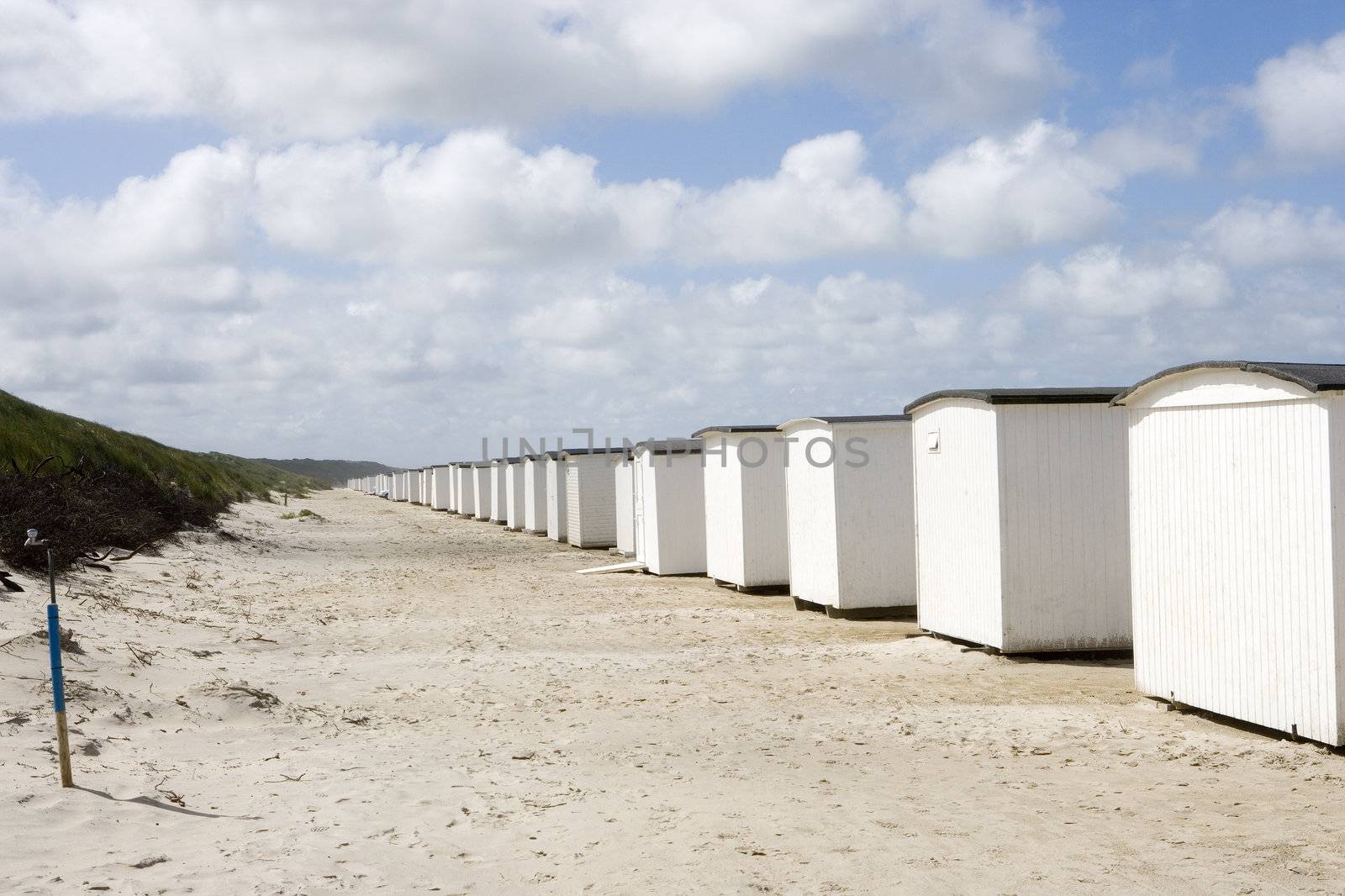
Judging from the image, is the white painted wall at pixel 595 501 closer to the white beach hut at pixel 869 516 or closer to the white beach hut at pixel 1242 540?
the white beach hut at pixel 869 516

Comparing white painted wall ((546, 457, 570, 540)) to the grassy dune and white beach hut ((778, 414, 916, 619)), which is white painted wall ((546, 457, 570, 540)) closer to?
the grassy dune

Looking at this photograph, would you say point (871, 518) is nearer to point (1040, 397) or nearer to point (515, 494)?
point (1040, 397)

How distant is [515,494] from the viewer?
3941 cm

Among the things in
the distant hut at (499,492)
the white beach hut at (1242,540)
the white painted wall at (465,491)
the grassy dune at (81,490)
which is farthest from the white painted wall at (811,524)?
the white painted wall at (465,491)

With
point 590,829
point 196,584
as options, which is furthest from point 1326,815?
point 196,584

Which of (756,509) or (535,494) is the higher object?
(756,509)

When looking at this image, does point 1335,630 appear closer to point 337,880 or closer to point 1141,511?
point 1141,511

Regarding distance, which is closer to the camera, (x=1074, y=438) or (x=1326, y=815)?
(x=1326, y=815)

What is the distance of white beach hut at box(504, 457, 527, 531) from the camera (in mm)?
38916

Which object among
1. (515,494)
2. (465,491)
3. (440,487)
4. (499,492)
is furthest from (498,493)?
(440,487)

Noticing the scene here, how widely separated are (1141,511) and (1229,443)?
1.24 meters

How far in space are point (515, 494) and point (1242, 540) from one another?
32.9 m

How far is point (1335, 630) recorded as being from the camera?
7066mm

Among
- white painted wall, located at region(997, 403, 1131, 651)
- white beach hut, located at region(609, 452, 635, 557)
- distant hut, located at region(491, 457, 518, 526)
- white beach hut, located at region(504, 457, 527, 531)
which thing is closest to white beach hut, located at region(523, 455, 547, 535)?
white beach hut, located at region(504, 457, 527, 531)
